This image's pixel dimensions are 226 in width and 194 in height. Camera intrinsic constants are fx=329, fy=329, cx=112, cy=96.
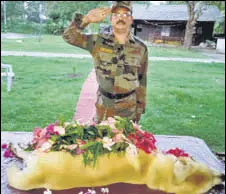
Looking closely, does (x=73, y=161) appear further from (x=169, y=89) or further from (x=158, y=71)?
(x=158, y=71)

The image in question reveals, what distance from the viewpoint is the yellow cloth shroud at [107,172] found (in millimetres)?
1037

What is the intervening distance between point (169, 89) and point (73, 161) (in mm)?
2619

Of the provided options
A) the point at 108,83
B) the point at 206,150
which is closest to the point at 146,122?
the point at 206,150

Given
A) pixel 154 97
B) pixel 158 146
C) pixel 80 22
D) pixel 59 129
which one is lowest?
pixel 154 97

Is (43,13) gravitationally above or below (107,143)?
above

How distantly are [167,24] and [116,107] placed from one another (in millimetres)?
761

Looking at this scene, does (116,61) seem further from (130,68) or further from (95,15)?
(95,15)

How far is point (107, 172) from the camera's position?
106 cm

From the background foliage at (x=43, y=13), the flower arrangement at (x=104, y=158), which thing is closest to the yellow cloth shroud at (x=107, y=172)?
the flower arrangement at (x=104, y=158)

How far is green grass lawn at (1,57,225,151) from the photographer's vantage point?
2.48 meters

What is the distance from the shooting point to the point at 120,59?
1.22m

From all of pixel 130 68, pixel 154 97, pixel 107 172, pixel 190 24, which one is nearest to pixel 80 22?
pixel 130 68

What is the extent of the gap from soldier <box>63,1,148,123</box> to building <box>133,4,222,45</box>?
321 mm

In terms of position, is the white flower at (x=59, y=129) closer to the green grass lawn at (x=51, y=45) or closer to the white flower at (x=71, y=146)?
the white flower at (x=71, y=146)
